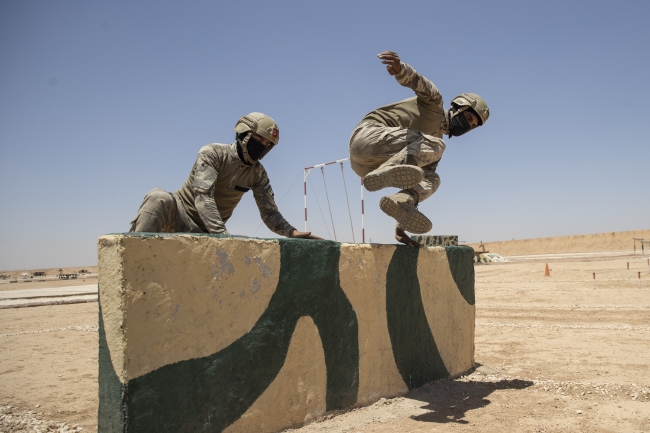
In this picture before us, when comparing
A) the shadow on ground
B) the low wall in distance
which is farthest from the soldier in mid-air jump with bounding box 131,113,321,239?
the low wall in distance

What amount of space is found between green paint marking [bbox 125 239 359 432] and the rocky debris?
1.50 metres

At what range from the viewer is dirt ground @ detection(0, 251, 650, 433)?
3396mm

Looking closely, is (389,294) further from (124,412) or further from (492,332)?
(492,332)

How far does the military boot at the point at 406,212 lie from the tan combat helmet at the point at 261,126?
995 millimetres

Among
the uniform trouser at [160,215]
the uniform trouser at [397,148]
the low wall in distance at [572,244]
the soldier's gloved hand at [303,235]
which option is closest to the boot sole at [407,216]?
the uniform trouser at [397,148]

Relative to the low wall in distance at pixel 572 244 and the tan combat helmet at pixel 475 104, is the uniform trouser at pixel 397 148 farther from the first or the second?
the low wall in distance at pixel 572 244

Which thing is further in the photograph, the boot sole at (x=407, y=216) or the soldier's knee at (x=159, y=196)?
the soldier's knee at (x=159, y=196)

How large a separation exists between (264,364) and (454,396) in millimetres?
1976

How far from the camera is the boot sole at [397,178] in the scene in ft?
11.8

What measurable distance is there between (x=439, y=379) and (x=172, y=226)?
264 centimetres

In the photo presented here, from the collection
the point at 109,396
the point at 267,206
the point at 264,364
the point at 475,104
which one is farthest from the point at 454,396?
the point at 109,396

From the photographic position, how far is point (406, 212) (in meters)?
3.72

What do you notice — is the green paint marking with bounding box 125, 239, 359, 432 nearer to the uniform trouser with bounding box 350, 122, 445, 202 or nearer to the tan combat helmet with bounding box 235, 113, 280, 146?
the uniform trouser with bounding box 350, 122, 445, 202

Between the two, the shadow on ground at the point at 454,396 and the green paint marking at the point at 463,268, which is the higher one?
the green paint marking at the point at 463,268
